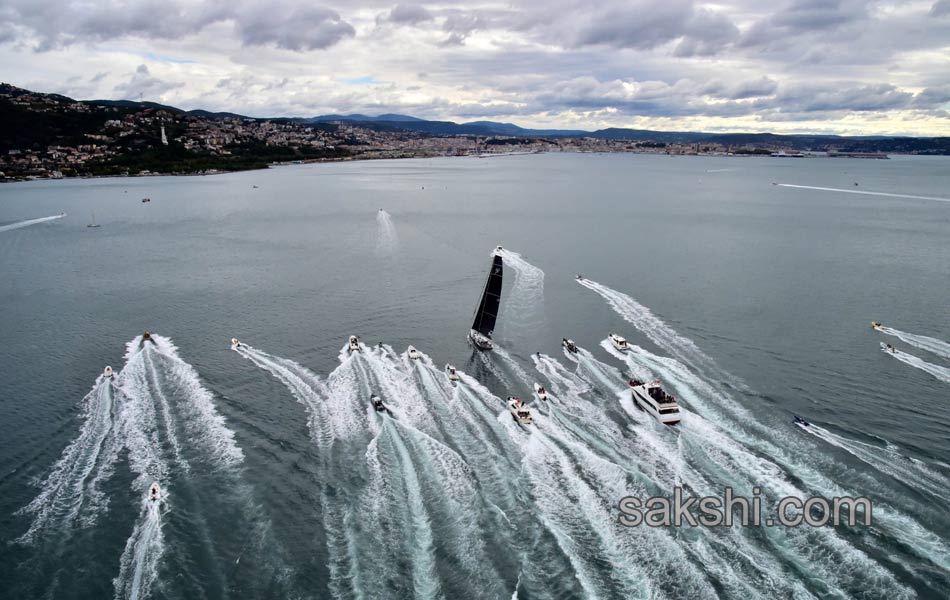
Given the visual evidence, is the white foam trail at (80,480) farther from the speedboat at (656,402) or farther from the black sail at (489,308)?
the speedboat at (656,402)

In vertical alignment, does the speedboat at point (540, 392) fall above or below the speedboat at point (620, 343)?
below

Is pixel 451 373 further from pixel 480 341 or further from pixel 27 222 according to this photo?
pixel 27 222

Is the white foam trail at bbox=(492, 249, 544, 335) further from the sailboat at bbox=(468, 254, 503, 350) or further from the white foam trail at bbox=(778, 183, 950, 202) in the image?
the white foam trail at bbox=(778, 183, 950, 202)

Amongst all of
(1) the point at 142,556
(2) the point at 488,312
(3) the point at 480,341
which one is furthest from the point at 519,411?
(1) the point at 142,556

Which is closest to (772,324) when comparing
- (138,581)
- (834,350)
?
(834,350)

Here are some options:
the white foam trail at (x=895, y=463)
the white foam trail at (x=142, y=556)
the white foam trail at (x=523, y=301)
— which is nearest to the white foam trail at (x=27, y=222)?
the white foam trail at (x=523, y=301)

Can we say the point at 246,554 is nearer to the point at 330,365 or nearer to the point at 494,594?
the point at 494,594

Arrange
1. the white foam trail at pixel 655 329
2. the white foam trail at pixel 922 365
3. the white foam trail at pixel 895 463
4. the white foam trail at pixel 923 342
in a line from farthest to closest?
the white foam trail at pixel 923 342 < the white foam trail at pixel 655 329 < the white foam trail at pixel 922 365 < the white foam trail at pixel 895 463
